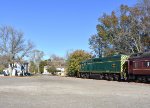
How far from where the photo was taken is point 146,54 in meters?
42.0

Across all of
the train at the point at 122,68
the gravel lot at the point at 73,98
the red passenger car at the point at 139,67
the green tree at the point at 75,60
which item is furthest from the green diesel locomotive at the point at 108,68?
the gravel lot at the point at 73,98

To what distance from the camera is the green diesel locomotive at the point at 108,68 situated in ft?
160

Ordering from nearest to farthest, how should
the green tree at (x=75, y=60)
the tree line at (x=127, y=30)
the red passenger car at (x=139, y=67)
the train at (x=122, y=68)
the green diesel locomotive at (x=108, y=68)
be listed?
the red passenger car at (x=139, y=67)
the train at (x=122, y=68)
the green diesel locomotive at (x=108, y=68)
the tree line at (x=127, y=30)
the green tree at (x=75, y=60)

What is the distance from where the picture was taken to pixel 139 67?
42875 millimetres

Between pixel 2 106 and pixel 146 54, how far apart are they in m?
28.9

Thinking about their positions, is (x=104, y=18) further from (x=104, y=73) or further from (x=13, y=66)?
(x=13, y=66)

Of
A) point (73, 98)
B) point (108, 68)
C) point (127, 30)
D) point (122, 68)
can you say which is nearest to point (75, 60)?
point (127, 30)

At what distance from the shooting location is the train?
138 feet

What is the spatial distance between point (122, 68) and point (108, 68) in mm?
5319

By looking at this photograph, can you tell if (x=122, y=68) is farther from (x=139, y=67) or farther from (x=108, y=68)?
(x=139, y=67)

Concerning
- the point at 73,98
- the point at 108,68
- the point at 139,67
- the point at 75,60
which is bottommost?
the point at 73,98

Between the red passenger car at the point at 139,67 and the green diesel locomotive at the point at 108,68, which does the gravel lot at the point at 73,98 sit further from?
the green diesel locomotive at the point at 108,68

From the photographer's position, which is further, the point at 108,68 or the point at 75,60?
the point at 75,60

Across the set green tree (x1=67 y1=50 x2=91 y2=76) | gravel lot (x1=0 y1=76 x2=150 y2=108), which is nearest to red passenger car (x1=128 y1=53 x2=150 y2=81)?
gravel lot (x1=0 y1=76 x2=150 y2=108)
